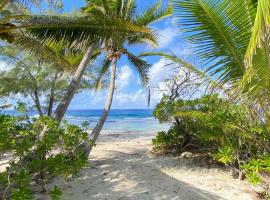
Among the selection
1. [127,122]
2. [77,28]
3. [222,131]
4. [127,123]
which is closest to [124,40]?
[77,28]

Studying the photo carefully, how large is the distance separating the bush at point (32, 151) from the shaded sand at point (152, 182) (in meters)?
0.81

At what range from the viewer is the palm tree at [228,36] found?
3855mm

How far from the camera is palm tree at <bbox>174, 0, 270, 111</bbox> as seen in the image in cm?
386

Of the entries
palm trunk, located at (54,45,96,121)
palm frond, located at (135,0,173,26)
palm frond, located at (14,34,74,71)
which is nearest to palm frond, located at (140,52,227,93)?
palm trunk, located at (54,45,96,121)

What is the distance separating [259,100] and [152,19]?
7.84 metres

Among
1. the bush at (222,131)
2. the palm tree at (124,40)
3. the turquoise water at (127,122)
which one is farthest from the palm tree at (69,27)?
the turquoise water at (127,122)

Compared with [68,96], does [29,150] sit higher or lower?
lower

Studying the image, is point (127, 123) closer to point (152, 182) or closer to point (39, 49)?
point (39, 49)

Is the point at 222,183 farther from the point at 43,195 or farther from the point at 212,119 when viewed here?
the point at 43,195

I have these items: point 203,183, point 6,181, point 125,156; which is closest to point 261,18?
point 6,181

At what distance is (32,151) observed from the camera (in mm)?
5586

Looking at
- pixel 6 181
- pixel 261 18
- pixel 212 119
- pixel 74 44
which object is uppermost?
pixel 74 44

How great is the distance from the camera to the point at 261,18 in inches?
108

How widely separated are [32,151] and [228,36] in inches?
146
